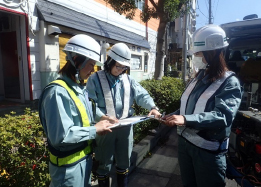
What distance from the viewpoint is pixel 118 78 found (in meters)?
2.71

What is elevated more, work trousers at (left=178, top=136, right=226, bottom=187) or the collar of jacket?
the collar of jacket

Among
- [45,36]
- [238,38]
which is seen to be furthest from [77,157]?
[45,36]

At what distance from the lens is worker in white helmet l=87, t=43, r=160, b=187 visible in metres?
2.60

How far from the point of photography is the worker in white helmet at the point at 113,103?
2600mm

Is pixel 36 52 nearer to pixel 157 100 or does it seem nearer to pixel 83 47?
pixel 157 100

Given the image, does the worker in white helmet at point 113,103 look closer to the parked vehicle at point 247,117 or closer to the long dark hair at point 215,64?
the long dark hair at point 215,64

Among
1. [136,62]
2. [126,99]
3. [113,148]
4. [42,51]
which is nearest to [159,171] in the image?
[113,148]

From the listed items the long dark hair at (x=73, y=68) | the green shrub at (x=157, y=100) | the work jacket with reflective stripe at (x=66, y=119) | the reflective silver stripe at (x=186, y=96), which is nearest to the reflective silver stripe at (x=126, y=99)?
the reflective silver stripe at (x=186, y=96)

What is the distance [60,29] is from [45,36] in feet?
2.41

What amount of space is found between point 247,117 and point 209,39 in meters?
1.24

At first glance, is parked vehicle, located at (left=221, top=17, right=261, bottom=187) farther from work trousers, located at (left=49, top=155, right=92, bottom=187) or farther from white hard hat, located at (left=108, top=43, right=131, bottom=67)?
work trousers, located at (left=49, top=155, right=92, bottom=187)

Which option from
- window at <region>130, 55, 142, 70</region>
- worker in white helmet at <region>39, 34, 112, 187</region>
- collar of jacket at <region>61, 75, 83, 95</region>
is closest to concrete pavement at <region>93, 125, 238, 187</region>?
worker in white helmet at <region>39, 34, 112, 187</region>

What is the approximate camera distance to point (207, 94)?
1928 mm

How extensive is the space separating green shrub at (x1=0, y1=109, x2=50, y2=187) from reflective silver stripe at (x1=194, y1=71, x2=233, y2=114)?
172 cm
